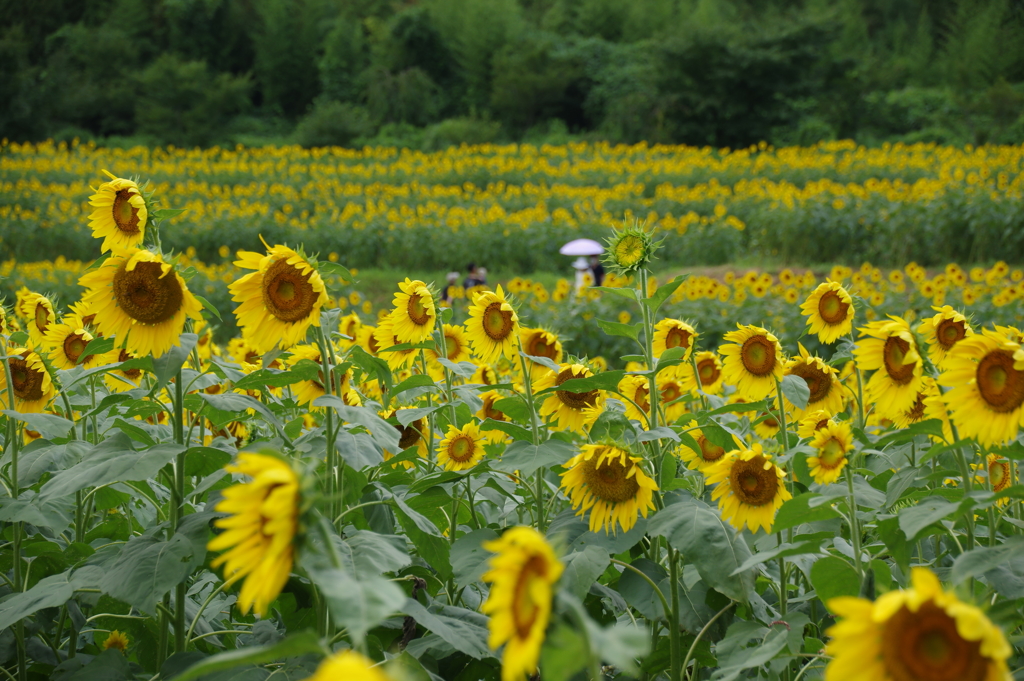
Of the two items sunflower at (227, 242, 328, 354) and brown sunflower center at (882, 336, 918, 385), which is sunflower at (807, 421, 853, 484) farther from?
sunflower at (227, 242, 328, 354)

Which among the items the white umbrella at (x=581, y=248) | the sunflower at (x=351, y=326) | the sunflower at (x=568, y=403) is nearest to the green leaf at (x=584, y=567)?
the sunflower at (x=568, y=403)

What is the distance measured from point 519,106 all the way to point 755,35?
717 centimetres

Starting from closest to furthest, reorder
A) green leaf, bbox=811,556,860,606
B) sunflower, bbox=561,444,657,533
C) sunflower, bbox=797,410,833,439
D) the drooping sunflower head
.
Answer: green leaf, bbox=811,556,860,606, sunflower, bbox=561,444,657,533, the drooping sunflower head, sunflower, bbox=797,410,833,439

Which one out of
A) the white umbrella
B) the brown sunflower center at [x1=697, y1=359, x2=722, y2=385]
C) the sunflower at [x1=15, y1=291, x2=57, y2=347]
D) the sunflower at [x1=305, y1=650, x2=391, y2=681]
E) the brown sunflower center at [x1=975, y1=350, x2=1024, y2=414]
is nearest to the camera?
the sunflower at [x1=305, y1=650, x2=391, y2=681]

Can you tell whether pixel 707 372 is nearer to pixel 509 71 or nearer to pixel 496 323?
pixel 496 323

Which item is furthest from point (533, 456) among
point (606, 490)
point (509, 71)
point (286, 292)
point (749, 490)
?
point (509, 71)

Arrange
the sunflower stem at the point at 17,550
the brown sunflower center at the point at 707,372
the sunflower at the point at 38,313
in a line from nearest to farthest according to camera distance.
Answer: the sunflower stem at the point at 17,550 < the sunflower at the point at 38,313 < the brown sunflower center at the point at 707,372

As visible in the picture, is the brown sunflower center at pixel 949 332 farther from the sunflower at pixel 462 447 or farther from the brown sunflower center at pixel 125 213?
the brown sunflower center at pixel 125 213

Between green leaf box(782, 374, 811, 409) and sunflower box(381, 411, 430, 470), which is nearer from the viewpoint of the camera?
green leaf box(782, 374, 811, 409)

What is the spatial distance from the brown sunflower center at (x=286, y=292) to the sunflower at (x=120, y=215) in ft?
Answer: 0.94

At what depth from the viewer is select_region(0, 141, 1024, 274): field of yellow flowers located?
10.1 m

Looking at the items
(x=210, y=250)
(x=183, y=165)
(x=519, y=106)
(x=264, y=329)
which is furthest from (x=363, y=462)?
(x=519, y=106)

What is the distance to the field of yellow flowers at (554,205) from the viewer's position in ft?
33.1

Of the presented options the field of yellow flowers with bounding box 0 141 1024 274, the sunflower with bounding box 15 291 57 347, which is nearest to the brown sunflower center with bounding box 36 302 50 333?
the sunflower with bounding box 15 291 57 347
